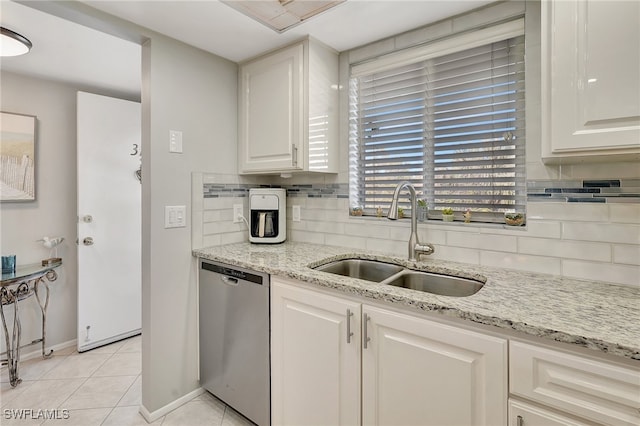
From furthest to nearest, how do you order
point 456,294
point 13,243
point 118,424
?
point 13,243, point 118,424, point 456,294

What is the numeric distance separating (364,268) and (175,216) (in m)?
1.13

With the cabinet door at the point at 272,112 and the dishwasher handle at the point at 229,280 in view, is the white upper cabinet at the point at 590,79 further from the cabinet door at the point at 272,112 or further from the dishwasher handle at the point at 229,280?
the dishwasher handle at the point at 229,280

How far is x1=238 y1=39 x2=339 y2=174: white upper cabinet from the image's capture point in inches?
73.2

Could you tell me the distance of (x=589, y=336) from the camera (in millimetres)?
825

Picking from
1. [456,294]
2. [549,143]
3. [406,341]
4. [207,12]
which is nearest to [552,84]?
[549,143]

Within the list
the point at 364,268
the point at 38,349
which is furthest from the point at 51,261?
the point at 364,268

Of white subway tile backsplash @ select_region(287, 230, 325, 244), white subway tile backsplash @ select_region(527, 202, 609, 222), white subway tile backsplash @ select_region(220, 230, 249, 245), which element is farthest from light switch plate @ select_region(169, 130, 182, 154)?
white subway tile backsplash @ select_region(527, 202, 609, 222)

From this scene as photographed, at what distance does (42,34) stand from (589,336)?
9.17 feet

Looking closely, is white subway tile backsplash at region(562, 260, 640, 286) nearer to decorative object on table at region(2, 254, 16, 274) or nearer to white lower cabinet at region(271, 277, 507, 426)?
white lower cabinet at region(271, 277, 507, 426)

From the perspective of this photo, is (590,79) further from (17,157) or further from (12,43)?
(17,157)

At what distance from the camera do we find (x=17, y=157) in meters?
2.36

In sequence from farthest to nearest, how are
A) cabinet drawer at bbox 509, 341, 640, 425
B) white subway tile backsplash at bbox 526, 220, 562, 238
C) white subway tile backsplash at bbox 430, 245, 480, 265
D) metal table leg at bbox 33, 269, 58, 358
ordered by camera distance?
metal table leg at bbox 33, 269, 58, 358
white subway tile backsplash at bbox 430, 245, 480, 265
white subway tile backsplash at bbox 526, 220, 562, 238
cabinet drawer at bbox 509, 341, 640, 425

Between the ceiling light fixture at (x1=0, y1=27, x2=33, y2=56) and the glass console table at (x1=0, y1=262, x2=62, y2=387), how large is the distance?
1.36 m

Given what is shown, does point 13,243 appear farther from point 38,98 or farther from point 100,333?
point 38,98
